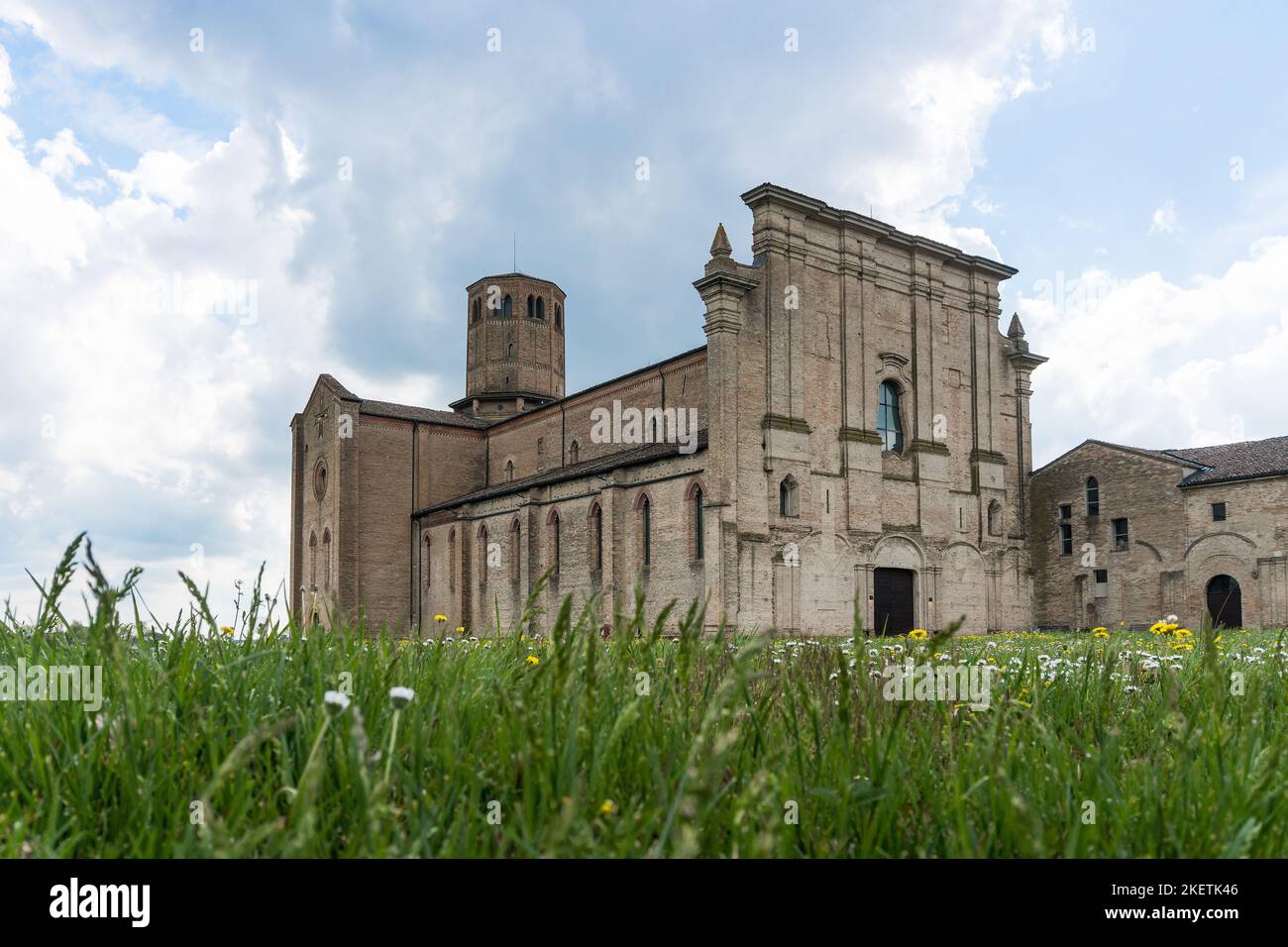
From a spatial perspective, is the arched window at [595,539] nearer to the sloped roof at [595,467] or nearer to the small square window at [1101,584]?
the sloped roof at [595,467]

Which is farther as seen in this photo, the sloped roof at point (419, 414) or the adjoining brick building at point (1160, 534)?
the sloped roof at point (419, 414)

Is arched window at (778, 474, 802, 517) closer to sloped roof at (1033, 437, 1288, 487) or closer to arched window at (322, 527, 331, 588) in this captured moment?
sloped roof at (1033, 437, 1288, 487)

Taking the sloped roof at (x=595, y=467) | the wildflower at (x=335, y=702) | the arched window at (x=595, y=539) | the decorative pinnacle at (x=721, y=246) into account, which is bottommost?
the wildflower at (x=335, y=702)

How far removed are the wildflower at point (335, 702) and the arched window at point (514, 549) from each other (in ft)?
114

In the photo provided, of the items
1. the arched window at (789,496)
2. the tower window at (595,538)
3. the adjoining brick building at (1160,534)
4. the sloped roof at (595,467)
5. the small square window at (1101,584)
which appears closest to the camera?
the arched window at (789,496)

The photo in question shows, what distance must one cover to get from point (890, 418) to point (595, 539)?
11.2 m

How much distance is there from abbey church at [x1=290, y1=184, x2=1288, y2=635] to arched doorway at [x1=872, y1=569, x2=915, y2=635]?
0.33ft

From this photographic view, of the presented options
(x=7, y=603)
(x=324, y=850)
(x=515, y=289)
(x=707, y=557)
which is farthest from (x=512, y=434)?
(x=324, y=850)

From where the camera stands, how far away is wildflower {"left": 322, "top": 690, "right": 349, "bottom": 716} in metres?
2.09

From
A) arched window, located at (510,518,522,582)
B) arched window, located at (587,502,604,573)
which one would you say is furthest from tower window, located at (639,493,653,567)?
arched window, located at (510,518,522,582)

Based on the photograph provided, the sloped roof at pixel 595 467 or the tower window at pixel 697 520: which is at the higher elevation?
the sloped roof at pixel 595 467

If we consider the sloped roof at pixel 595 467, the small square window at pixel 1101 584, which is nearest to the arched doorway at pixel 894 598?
the sloped roof at pixel 595 467

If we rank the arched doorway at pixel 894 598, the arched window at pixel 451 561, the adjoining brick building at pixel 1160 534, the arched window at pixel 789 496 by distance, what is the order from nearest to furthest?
the arched window at pixel 789 496 → the arched doorway at pixel 894 598 → the adjoining brick building at pixel 1160 534 → the arched window at pixel 451 561

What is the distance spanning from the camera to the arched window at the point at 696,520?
94.9ft
